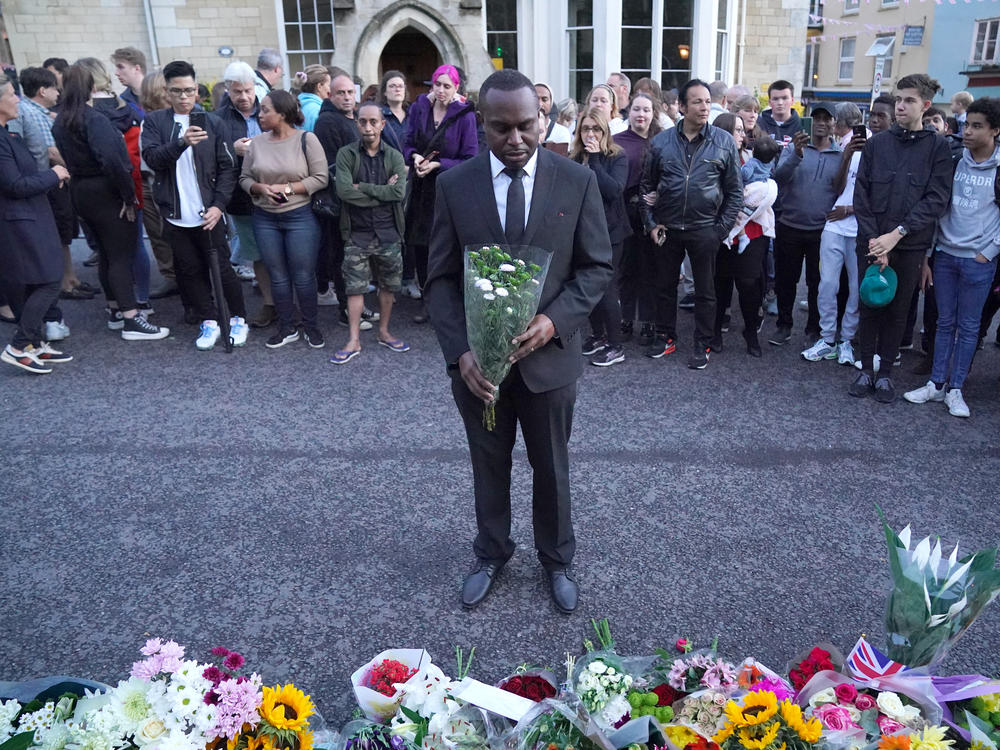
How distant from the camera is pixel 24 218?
6.02 meters

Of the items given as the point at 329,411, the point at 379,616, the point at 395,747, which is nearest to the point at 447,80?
the point at 329,411

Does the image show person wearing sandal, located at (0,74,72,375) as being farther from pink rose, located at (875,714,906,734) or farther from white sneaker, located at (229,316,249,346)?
pink rose, located at (875,714,906,734)

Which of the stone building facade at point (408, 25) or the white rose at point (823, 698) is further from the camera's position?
the stone building facade at point (408, 25)

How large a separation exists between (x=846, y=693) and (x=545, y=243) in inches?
70.4

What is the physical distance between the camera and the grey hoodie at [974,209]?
5203mm

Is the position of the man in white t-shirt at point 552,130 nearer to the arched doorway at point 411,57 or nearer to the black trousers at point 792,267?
the black trousers at point 792,267

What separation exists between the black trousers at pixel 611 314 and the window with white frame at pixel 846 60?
28.0 m

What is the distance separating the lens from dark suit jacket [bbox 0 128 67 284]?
5871 mm

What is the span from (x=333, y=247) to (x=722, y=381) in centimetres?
387

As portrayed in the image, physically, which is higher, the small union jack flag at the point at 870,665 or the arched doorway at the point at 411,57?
the arched doorway at the point at 411,57

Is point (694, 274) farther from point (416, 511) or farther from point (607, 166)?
point (416, 511)

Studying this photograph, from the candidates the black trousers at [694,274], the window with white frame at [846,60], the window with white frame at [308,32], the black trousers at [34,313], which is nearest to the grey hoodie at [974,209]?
the black trousers at [694,274]

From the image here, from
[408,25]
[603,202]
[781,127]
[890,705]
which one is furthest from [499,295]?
[408,25]

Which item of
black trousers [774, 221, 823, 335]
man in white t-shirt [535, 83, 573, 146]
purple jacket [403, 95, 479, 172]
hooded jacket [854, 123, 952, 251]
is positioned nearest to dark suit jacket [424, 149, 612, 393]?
hooded jacket [854, 123, 952, 251]
